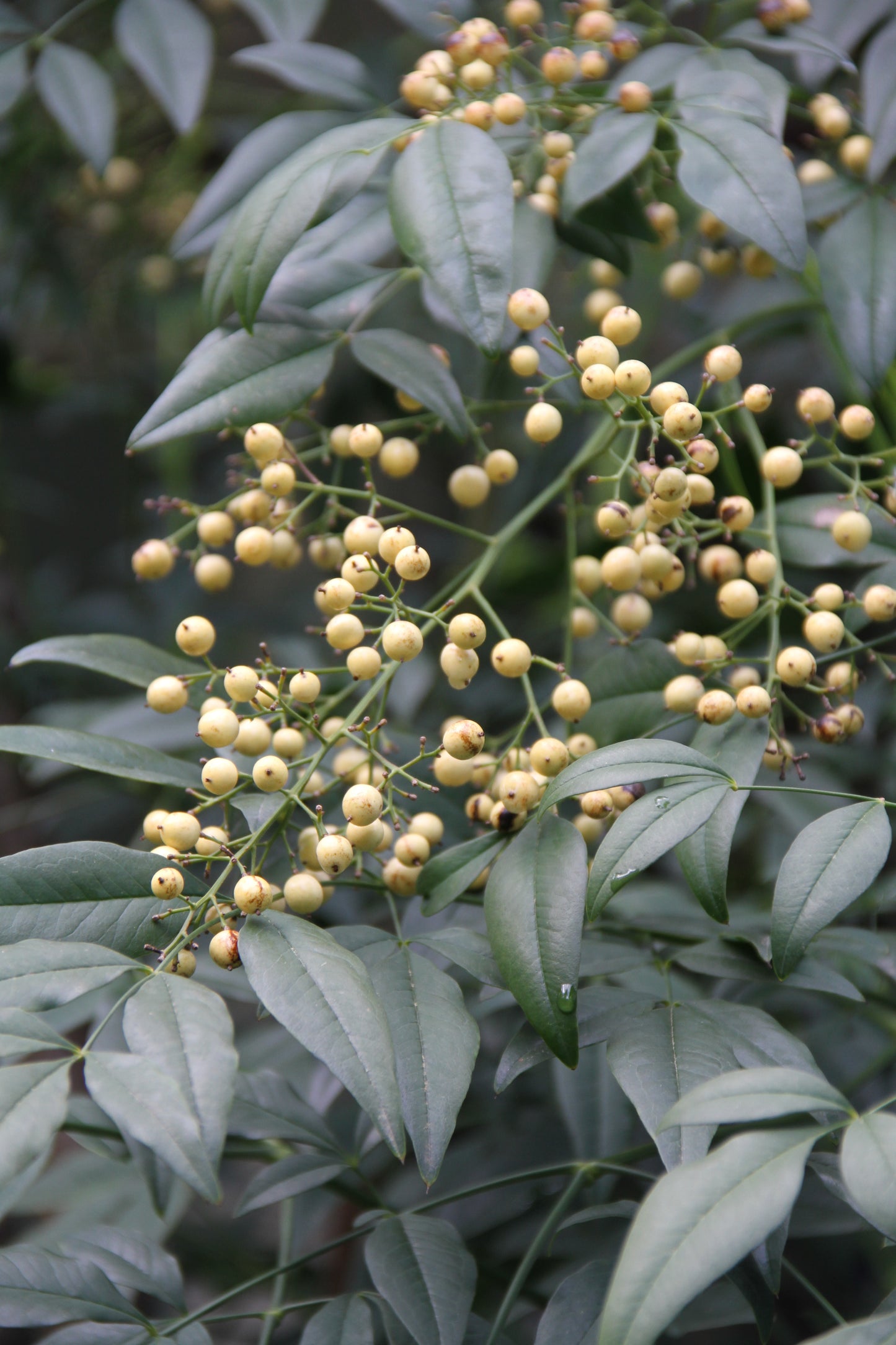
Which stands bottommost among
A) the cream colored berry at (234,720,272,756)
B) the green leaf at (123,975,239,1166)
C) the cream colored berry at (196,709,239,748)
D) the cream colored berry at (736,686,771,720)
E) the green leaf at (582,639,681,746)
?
the green leaf at (582,639,681,746)

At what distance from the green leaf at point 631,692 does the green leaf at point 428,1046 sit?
21cm

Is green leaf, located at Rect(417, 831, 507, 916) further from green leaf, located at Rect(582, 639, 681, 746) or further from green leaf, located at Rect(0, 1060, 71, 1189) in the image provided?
green leaf, located at Rect(0, 1060, 71, 1189)

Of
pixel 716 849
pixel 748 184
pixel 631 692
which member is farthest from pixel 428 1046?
→ pixel 748 184

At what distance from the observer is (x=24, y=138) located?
4.03ft

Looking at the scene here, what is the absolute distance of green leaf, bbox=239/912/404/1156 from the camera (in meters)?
0.46

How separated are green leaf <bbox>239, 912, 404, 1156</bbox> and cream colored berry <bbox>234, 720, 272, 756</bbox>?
12 centimetres

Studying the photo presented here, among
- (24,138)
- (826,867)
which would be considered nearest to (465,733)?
(826,867)

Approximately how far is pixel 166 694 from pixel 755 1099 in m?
0.40

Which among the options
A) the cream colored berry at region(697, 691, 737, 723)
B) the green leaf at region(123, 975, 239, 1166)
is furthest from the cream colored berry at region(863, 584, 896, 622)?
the green leaf at region(123, 975, 239, 1166)

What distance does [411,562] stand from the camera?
0.60 m

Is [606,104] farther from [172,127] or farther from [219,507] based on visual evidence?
[172,127]

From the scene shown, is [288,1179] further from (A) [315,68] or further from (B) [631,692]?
(A) [315,68]

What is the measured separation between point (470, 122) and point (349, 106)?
289 mm

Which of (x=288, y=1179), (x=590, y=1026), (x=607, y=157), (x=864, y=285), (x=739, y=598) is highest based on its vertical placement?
(x=607, y=157)
